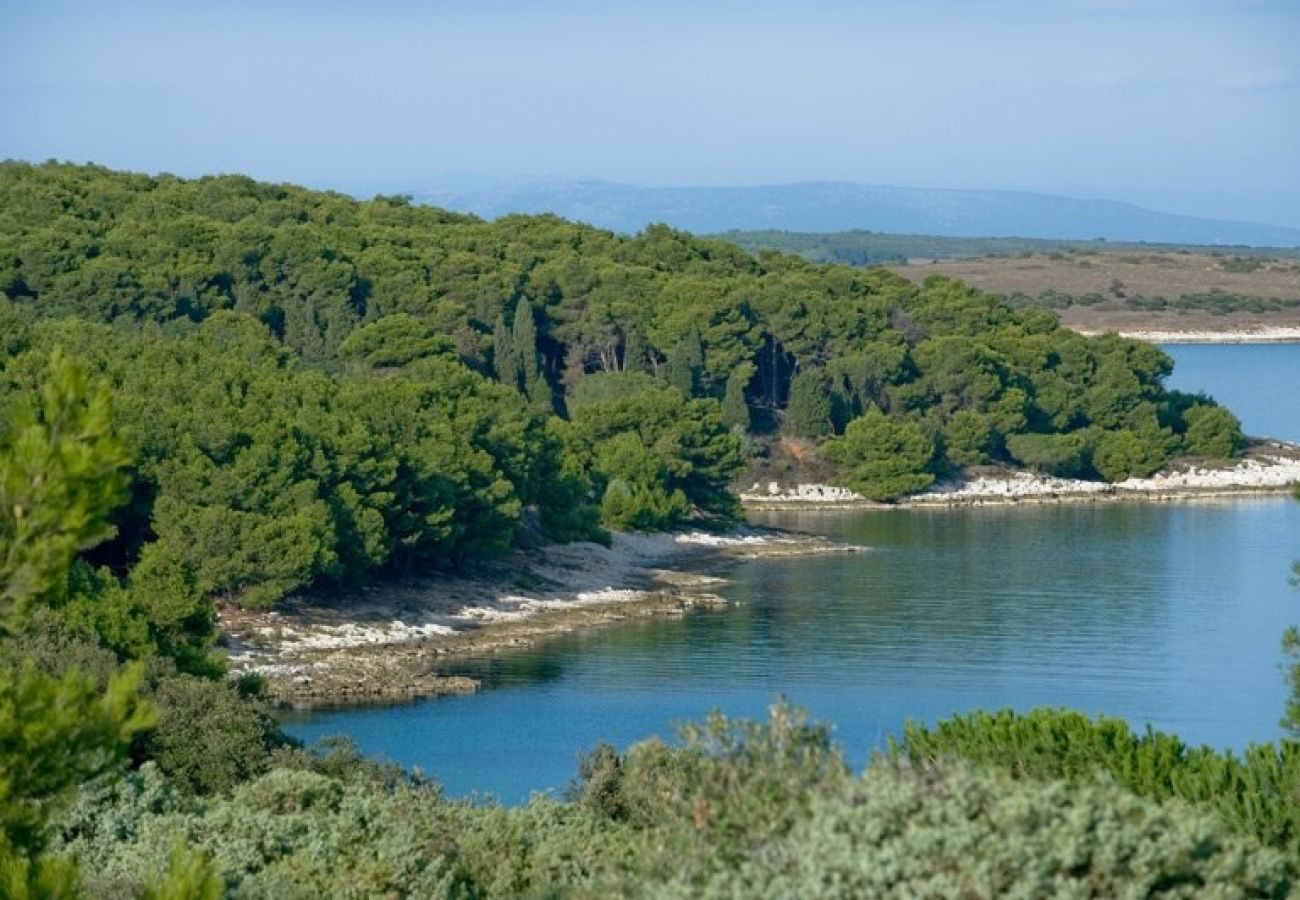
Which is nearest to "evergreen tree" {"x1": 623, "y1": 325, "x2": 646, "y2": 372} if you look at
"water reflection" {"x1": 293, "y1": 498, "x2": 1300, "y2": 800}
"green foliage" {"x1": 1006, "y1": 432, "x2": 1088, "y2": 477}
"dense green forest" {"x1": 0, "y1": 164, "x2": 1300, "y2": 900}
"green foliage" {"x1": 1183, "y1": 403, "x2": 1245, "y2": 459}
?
"dense green forest" {"x1": 0, "y1": 164, "x2": 1300, "y2": 900}

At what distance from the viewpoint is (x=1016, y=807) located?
16.8 ft

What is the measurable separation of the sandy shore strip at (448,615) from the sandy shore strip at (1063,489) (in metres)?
8.75

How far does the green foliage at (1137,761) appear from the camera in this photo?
8.95m

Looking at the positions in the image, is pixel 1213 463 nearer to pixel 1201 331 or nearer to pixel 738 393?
pixel 738 393

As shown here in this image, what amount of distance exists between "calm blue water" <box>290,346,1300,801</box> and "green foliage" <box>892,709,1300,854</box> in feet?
30.7

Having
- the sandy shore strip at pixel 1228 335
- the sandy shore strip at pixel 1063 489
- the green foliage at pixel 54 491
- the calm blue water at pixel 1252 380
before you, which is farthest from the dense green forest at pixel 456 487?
the sandy shore strip at pixel 1228 335

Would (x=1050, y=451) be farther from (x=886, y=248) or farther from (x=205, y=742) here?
(x=886, y=248)

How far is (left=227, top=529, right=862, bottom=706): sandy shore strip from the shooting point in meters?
25.2

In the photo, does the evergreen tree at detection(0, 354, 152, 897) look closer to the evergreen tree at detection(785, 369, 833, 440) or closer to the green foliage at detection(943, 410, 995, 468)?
the evergreen tree at detection(785, 369, 833, 440)

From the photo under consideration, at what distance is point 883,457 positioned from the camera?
4731 cm

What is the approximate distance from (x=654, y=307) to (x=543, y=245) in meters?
5.80

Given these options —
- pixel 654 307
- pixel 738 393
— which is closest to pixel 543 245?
pixel 654 307

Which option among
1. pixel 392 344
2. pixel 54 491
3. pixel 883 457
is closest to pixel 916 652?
pixel 392 344

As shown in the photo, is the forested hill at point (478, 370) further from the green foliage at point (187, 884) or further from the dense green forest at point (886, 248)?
the dense green forest at point (886, 248)
